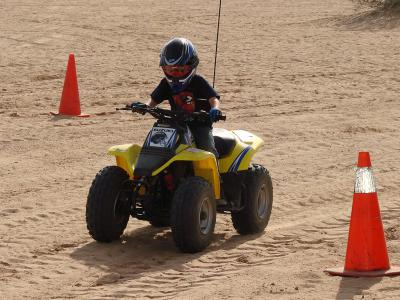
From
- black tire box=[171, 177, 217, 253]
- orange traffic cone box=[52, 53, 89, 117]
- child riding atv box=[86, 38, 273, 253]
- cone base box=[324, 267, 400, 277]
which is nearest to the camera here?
cone base box=[324, 267, 400, 277]

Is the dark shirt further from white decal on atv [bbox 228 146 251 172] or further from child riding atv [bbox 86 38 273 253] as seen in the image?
white decal on atv [bbox 228 146 251 172]

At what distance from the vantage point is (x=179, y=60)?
10852mm

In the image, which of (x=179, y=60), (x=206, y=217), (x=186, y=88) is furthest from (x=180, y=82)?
(x=206, y=217)

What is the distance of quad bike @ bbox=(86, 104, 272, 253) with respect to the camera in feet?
33.7

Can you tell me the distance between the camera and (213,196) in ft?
34.8

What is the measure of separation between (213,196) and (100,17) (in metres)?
18.9

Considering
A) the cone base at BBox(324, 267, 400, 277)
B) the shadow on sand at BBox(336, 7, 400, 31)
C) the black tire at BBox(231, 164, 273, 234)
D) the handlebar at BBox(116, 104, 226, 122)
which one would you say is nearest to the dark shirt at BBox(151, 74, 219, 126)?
the handlebar at BBox(116, 104, 226, 122)

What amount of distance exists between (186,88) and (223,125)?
5965 mm

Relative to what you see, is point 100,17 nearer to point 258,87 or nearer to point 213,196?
point 258,87

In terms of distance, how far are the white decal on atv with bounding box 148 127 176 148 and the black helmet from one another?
55 cm

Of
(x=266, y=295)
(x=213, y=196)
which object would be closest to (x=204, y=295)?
(x=266, y=295)

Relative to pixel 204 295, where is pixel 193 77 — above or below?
above

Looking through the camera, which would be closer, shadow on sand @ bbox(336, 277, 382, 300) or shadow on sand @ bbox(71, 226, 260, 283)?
shadow on sand @ bbox(336, 277, 382, 300)

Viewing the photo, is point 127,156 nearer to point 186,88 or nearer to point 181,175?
point 181,175
